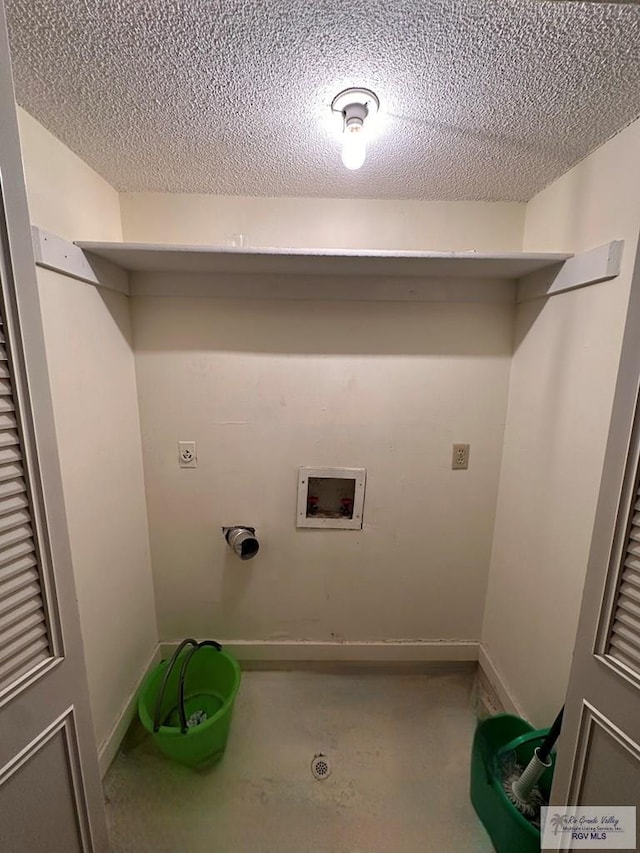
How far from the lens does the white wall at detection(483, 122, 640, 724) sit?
99 centimetres

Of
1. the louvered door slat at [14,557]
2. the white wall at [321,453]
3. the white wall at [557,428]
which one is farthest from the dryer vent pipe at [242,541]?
the white wall at [557,428]

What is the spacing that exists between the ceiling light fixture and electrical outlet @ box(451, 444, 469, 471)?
1181mm

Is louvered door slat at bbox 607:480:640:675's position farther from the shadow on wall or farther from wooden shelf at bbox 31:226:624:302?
the shadow on wall

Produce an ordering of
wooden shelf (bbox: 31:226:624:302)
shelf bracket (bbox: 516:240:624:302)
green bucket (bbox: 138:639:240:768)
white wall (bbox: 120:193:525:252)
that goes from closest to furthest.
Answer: shelf bracket (bbox: 516:240:624:302) → wooden shelf (bbox: 31:226:624:302) → green bucket (bbox: 138:639:240:768) → white wall (bbox: 120:193:525:252)

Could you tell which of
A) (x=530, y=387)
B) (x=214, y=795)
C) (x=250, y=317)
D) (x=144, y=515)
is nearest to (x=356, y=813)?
(x=214, y=795)

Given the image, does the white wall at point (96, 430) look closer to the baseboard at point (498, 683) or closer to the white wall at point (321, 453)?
the white wall at point (321, 453)

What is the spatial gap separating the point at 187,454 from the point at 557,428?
4.96 feet

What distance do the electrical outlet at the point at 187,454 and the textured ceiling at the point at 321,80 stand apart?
1.05 metres

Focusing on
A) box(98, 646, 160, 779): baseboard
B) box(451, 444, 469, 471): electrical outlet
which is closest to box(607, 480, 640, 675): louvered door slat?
box(451, 444, 469, 471): electrical outlet

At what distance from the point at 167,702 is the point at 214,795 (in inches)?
15.9

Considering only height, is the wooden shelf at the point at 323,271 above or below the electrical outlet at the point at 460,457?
above

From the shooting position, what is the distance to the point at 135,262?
1254mm

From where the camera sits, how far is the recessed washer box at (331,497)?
61.9 inches

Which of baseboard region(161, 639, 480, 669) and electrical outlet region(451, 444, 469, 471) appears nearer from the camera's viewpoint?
electrical outlet region(451, 444, 469, 471)
